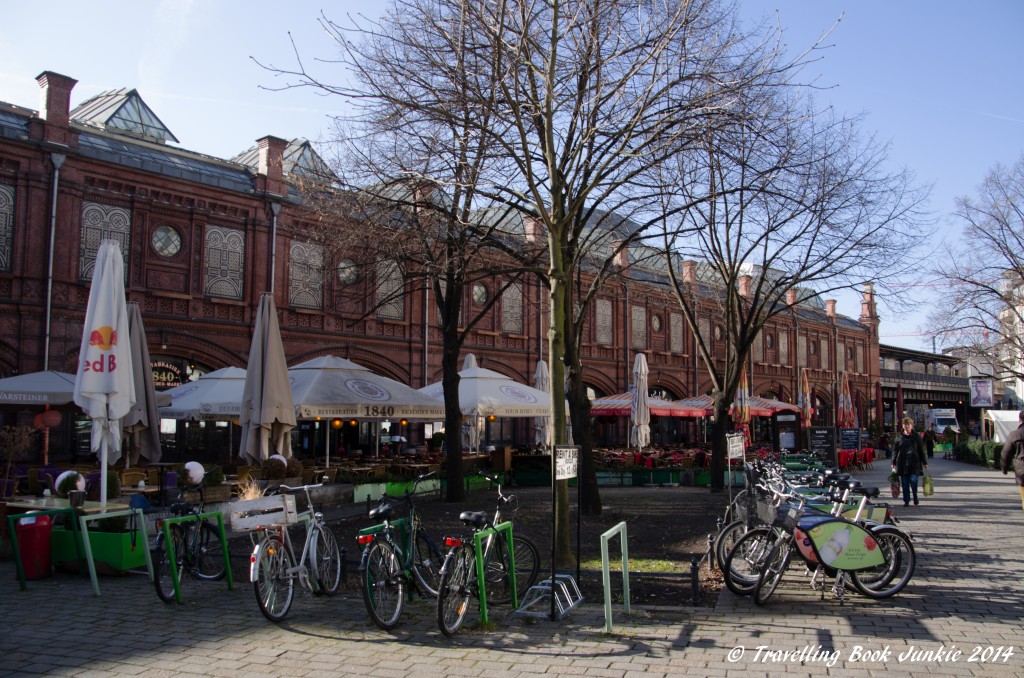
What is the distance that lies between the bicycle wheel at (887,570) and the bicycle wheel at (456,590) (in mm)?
3358

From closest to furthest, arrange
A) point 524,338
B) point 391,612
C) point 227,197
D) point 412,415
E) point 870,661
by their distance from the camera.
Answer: point 870,661 < point 391,612 < point 412,415 < point 227,197 < point 524,338

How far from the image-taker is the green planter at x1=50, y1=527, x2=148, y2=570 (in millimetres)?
8320

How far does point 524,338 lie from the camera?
31.9 metres

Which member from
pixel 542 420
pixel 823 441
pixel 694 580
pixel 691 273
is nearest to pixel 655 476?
pixel 823 441

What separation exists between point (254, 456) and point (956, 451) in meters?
33.5

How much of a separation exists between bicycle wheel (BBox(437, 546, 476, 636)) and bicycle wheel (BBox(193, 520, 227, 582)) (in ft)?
9.90

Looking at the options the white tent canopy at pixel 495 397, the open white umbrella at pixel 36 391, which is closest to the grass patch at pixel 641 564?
the white tent canopy at pixel 495 397

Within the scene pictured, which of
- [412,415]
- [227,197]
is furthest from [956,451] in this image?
[227,197]

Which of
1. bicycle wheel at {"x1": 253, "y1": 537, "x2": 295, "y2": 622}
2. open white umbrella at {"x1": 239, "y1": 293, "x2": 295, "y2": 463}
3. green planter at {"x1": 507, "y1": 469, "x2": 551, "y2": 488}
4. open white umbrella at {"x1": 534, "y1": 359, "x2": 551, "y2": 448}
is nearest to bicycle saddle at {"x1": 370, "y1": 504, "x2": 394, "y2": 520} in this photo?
bicycle wheel at {"x1": 253, "y1": 537, "x2": 295, "y2": 622}

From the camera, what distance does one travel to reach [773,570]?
6.91m

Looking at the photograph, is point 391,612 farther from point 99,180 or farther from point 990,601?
point 99,180

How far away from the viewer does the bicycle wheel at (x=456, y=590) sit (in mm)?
5898

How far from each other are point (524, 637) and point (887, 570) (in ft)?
11.1

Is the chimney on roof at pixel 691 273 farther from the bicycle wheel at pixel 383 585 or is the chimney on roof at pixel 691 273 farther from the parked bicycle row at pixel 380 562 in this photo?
the bicycle wheel at pixel 383 585
